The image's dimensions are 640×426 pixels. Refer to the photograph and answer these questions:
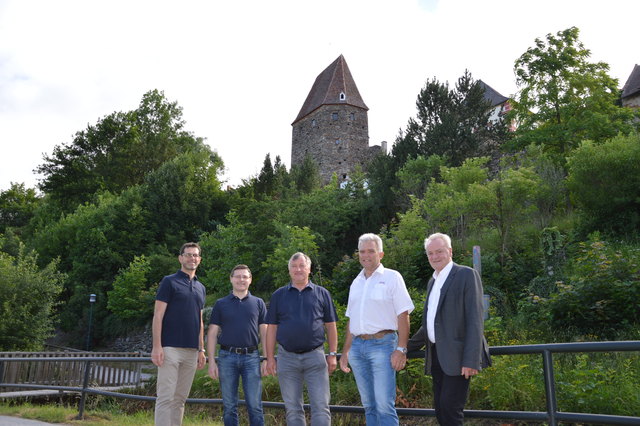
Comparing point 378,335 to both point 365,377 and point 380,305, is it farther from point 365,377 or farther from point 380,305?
point 365,377

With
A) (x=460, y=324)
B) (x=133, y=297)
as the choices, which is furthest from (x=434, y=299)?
Answer: (x=133, y=297)

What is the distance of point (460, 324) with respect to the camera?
11.5 ft

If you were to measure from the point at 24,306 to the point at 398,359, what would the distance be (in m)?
20.9

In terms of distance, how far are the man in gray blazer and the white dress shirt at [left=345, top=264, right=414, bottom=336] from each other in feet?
1.13

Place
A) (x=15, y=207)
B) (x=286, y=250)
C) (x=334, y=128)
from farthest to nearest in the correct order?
(x=15, y=207), (x=334, y=128), (x=286, y=250)

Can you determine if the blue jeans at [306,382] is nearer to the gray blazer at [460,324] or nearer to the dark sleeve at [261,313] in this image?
the dark sleeve at [261,313]

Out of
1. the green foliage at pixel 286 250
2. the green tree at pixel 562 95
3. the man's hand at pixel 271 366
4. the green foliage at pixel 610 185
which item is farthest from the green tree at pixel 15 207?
the man's hand at pixel 271 366

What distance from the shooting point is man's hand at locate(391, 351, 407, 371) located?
3830 mm

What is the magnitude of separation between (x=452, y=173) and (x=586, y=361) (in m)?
12.7

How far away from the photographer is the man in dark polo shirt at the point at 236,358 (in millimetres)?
4832

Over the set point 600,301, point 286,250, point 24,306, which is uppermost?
point 286,250

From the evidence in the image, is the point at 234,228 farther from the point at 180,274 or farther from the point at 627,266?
the point at 180,274

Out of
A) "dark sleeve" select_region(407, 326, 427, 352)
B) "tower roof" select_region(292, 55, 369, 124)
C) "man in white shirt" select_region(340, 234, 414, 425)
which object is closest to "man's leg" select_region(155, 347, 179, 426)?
"man in white shirt" select_region(340, 234, 414, 425)

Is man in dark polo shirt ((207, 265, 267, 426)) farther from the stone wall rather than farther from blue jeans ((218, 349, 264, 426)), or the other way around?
the stone wall
